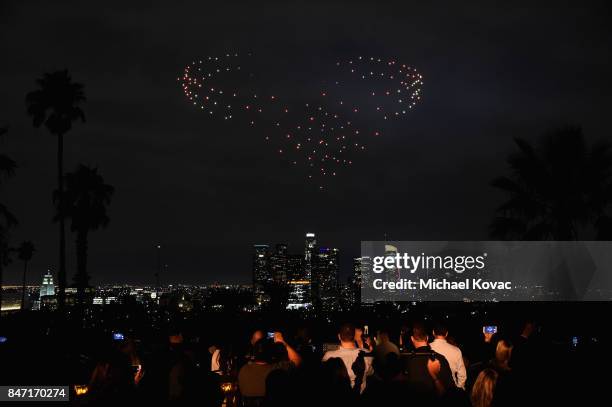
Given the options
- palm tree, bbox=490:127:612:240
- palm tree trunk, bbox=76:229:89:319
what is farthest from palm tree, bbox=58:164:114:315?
palm tree, bbox=490:127:612:240

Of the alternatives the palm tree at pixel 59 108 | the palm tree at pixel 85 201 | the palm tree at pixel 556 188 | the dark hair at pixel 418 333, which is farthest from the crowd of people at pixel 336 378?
the palm tree at pixel 85 201

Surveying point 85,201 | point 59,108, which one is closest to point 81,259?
point 85,201

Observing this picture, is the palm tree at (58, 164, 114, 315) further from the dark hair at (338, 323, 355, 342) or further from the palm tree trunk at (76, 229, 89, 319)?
the dark hair at (338, 323, 355, 342)

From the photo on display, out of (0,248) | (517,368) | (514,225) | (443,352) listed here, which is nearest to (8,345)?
(443,352)

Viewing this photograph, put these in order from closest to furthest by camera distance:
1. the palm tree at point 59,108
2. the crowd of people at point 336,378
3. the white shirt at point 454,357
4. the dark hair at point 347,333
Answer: the crowd of people at point 336,378 < the dark hair at point 347,333 < the white shirt at point 454,357 < the palm tree at point 59,108

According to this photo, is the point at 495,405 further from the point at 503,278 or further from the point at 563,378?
the point at 503,278

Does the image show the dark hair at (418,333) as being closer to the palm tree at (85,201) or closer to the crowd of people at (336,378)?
the crowd of people at (336,378)
